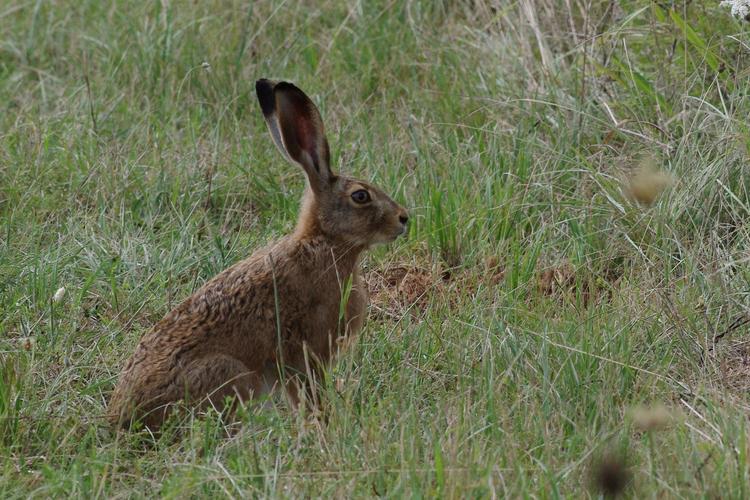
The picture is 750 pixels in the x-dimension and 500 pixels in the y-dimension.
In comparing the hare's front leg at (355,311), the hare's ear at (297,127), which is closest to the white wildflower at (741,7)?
the hare's ear at (297,127)

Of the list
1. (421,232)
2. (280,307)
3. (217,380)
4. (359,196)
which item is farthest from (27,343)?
(421,232)

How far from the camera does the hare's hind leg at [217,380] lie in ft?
15.3

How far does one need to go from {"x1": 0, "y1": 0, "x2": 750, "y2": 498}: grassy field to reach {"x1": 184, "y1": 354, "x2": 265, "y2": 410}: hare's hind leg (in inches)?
3.6

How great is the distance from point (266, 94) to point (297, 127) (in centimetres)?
17

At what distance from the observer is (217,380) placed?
4695 millimetres

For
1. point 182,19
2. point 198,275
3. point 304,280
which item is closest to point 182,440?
point 304,280

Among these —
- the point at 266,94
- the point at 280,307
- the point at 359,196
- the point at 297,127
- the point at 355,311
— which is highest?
the point at 266,94

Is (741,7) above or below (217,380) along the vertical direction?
above

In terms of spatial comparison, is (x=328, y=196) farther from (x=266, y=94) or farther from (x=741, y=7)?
(x=741, y=7)

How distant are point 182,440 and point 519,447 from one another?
112 centimetres

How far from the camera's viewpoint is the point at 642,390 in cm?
442

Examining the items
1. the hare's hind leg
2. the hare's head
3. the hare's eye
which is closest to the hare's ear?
the hare's head

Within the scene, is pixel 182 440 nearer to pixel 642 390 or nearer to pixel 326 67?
pixel 642 390

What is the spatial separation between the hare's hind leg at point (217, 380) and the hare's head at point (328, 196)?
29.6 inches
